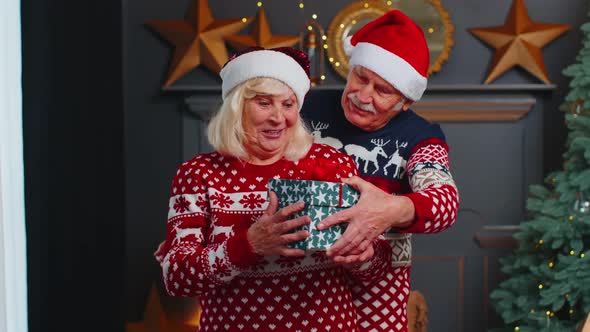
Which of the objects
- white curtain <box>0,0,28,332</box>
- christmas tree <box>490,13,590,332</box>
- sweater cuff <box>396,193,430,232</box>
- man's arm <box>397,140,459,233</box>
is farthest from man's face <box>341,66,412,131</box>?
christmas tree <box>490,13,590,332</box>

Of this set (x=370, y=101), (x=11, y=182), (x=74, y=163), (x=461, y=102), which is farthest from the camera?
(x=461, y=102)

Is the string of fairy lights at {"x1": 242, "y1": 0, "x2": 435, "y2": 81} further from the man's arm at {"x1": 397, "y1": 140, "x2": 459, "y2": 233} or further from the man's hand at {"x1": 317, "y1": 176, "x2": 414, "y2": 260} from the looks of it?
the man's hand at {"x1": 317, "y1": 176, "x2": 414, "y2": 260}

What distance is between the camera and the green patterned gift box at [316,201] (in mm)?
1196

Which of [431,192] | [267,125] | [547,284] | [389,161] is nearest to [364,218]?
[431,192]

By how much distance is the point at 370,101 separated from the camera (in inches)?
68.0

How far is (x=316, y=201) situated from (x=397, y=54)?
732 millimetres

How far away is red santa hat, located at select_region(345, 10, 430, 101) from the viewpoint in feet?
5.80

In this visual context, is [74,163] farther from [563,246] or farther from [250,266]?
[563,246]

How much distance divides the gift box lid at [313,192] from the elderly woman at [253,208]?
0.43ft

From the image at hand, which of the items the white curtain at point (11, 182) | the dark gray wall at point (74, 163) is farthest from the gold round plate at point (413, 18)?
the white curtain at point (11, 182)

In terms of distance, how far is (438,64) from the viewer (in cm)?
382

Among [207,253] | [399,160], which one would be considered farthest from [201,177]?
[399,160]

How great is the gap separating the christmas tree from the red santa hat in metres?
1.48

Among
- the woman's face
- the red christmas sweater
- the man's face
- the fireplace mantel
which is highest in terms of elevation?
the fireplace mantel
